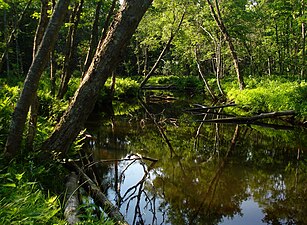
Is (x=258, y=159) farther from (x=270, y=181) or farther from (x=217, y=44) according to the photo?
(x=217, y=44)

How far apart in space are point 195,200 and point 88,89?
320 cm

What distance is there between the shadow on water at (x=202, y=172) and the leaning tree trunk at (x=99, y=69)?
96cm

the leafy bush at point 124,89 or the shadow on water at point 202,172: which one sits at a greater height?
the leafy bush at point 124,89

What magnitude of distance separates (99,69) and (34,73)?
0.91 meters

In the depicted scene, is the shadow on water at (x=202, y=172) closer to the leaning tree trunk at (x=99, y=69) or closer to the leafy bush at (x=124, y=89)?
the leaning tree trunk at (x=99, y=69)

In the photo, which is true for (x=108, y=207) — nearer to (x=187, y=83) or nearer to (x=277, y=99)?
(x=277, y=99)

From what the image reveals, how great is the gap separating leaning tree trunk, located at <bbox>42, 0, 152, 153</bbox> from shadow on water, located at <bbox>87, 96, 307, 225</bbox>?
0.96m

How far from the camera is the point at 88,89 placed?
5.04 m

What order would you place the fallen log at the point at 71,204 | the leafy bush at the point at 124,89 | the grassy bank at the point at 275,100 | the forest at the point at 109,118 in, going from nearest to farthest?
the fallen log at the point at 71,204
the forest at the point at 109,118
the grassy bank at the point at 275,100
the leafy bush at the point at 124,89

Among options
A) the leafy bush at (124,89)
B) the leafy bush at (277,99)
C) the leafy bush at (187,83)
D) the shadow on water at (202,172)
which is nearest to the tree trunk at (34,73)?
the shadow on water at (202,172)

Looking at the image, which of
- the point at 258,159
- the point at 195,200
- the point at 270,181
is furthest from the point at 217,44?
the point at 195,200

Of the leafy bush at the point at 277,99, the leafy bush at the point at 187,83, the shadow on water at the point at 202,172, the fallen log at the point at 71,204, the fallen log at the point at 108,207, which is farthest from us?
the leafy bush at the point at 187,83

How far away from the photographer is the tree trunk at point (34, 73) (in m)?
4.76

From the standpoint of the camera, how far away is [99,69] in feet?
16.3
